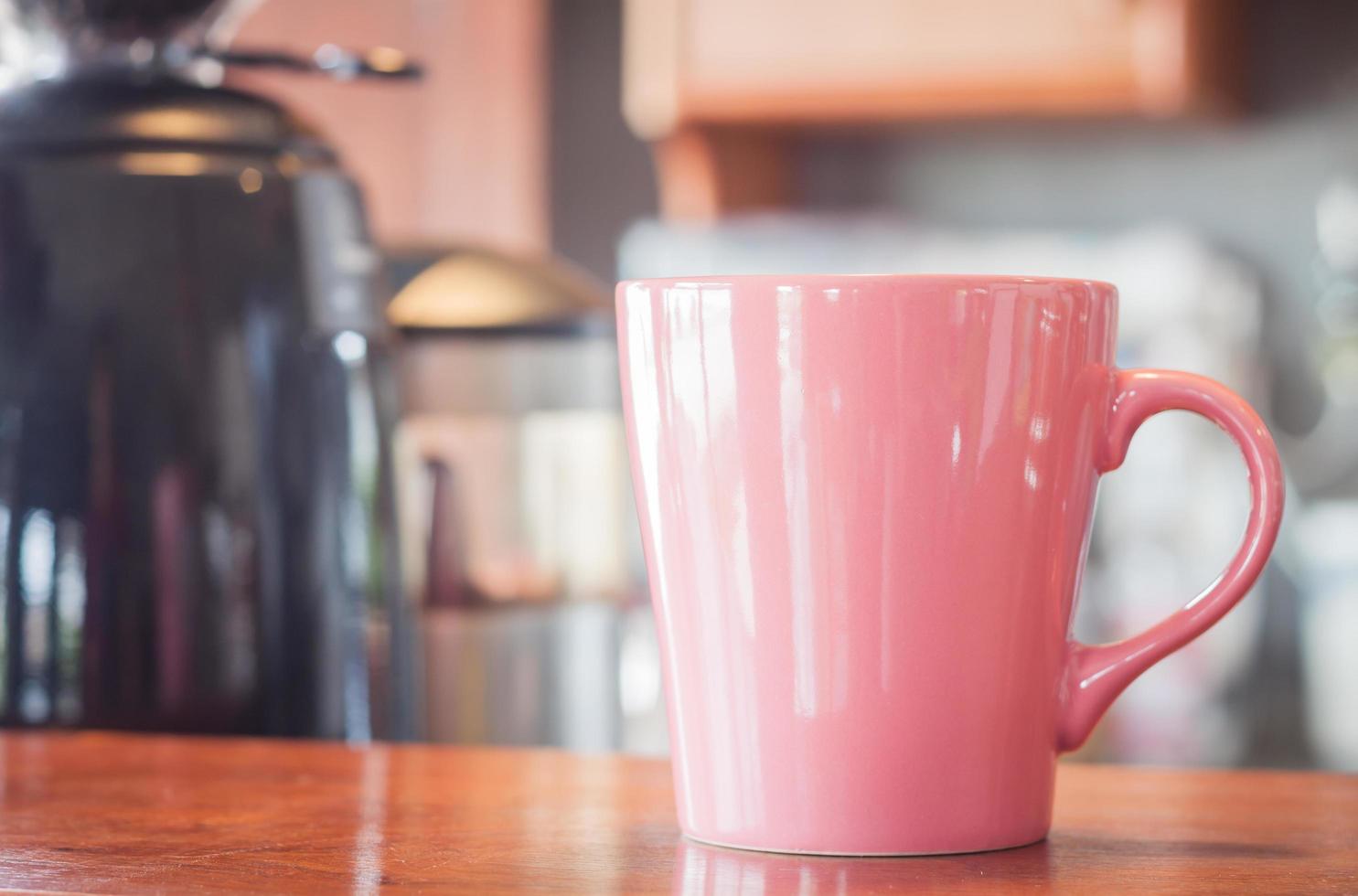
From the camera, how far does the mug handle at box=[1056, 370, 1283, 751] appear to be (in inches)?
14.0

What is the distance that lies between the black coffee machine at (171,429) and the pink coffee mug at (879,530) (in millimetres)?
205

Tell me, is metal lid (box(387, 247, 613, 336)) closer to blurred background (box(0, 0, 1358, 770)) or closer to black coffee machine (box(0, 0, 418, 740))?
blurred background (box(0, 0, 1358, 770))

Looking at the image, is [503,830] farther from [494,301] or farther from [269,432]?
[494,301]

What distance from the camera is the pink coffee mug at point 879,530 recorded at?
1.11 feet

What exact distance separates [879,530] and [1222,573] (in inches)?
3.1

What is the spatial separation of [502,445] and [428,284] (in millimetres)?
91

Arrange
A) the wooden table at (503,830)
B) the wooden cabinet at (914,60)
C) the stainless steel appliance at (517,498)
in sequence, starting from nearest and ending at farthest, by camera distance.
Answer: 1. the wooden table at (503,830)
2. the stainless steel appliance at (517,498)
3. the wooden cabinet at (914,60)

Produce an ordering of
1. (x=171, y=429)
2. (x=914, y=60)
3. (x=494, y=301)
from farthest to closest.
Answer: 1. (x=914, y=60)
2. (x=494, y=301)
3. (x=171, y=429)

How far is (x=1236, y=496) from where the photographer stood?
75.7 inches

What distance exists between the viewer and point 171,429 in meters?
0.52

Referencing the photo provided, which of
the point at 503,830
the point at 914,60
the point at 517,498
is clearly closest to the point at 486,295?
the point at 517,498

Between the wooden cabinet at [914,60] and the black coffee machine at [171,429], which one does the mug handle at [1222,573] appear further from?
the wooden cabinet at [914,60]

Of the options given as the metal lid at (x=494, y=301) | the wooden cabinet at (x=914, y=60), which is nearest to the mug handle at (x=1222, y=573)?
the metal lid at (x=494, y=301)

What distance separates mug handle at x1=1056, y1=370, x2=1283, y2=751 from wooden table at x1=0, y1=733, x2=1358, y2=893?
0.10ft
